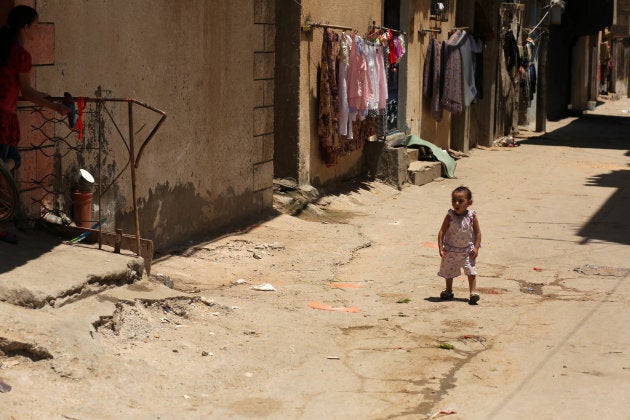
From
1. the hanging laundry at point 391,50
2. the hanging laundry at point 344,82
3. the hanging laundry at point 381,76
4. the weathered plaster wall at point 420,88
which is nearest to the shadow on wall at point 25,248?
the hanging laundry at point 344,82

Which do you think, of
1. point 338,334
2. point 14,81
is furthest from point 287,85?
point 14,81

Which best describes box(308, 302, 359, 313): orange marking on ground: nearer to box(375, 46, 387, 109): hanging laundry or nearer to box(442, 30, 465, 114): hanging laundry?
box(375, 46, 387, 109): hanging laundry

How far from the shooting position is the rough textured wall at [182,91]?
863 centimetres

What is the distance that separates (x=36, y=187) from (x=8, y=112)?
793 mm

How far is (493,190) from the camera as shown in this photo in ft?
53.4

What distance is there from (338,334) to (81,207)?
2.22 metres

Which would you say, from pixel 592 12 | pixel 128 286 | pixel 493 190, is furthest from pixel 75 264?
pixel 592 12

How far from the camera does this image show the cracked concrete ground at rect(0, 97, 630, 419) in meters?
6.10

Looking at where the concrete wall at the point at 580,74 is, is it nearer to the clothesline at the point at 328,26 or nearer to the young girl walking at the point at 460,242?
the clothesline at the point at 328,26

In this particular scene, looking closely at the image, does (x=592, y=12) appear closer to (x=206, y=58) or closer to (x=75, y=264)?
(x=206, y=58)

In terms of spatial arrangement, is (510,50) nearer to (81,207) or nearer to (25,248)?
(81,207)

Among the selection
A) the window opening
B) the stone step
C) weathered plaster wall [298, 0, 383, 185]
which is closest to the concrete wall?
the window opening

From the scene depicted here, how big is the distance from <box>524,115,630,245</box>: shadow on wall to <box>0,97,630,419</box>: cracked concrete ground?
170mm

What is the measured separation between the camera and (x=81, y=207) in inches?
334
